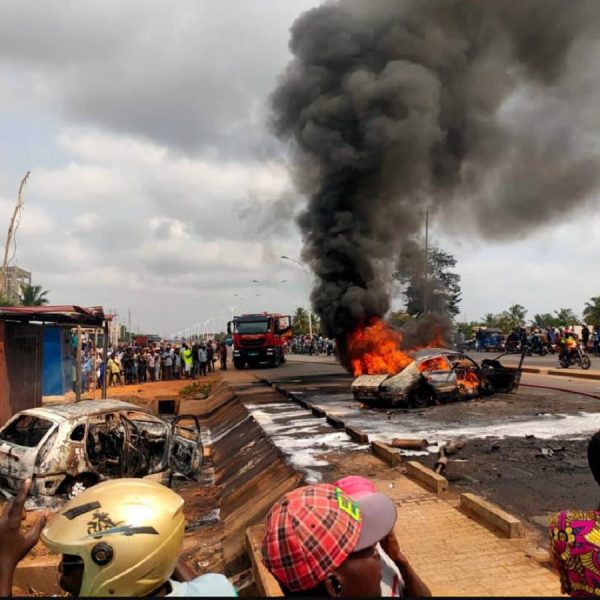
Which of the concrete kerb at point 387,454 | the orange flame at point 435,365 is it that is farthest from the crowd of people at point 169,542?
the orange flame at point 435,365

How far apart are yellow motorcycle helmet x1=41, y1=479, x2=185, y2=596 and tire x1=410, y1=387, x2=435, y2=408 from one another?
11.4m

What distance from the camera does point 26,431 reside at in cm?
780

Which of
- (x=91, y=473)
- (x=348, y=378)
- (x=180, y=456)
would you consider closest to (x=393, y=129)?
(x=348, y=378)

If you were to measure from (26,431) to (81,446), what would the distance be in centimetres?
82

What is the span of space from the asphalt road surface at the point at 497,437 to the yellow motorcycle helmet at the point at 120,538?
14.7 feet

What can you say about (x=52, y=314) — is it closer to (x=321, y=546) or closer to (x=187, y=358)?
(x=321, y=546)

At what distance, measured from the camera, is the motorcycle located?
67.9 feet

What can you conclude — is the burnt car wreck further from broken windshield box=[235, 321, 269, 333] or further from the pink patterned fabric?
broken windshield box=[235, 321, 269, 333]

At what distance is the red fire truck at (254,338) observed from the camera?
30.9 m

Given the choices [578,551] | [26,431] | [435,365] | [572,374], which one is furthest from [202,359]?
[578,551]

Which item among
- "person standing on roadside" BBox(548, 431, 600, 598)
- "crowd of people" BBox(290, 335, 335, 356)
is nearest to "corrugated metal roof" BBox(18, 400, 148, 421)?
"person standing on roadside" BBox(548, 431, 600, 598)

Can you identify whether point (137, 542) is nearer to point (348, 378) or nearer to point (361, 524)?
point (361, 524)

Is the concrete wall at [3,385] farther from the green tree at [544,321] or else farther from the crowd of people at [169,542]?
the green tree at [544,321]

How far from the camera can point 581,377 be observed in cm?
1839
